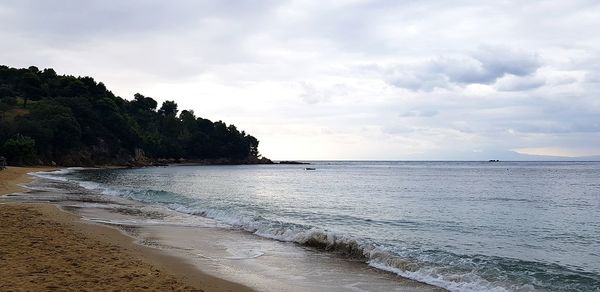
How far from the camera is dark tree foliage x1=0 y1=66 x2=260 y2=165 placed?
94.4 metres

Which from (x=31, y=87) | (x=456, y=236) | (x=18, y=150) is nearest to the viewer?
(x=456, y=236)

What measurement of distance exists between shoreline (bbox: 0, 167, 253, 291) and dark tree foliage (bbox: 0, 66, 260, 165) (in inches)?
2999

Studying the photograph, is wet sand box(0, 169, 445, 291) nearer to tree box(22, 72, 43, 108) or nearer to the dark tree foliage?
the dark tree foliage

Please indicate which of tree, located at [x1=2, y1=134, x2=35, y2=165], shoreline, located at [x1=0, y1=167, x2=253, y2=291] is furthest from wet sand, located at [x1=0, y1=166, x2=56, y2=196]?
tree, located at [x1=2, y1=134, x2=35, y2=165]

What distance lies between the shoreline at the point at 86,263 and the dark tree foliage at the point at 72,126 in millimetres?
76184

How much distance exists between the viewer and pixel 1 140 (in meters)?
86.2

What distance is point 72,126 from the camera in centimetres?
10212

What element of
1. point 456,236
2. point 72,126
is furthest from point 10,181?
point 72,126

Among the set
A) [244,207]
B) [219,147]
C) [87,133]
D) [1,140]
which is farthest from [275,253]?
[219,147]

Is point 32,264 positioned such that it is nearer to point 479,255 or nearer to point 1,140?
point 479,255

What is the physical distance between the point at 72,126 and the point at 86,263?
102901mm

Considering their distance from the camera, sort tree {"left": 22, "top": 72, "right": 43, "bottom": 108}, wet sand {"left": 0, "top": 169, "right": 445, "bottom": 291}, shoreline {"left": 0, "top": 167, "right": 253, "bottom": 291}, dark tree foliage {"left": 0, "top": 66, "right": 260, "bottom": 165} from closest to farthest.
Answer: shoreline {"left": 0, "top": 167, "right": 253, "bottom": 291} < wet sand {"left": 0, "top": 169, "right": 445, "bottom": 291} < dark tree foliage {"left": 0, "top": 66, "right": 260, "bottom": 165} < tree {"left": 22, "top": 72, "right": 43, "bottom": 108}

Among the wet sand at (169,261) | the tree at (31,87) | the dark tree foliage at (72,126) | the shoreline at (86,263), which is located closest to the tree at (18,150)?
the dark tree foliage at (72,126)

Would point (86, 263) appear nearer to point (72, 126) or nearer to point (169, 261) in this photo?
point (169, 261)
